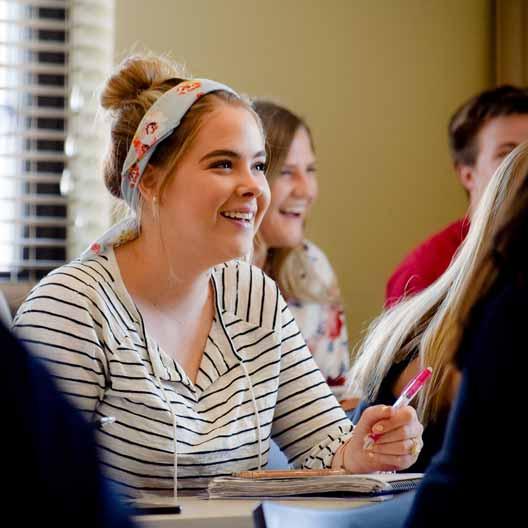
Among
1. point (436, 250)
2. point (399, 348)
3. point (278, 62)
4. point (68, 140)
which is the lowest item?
point (399, 348)

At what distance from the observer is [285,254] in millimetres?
3168

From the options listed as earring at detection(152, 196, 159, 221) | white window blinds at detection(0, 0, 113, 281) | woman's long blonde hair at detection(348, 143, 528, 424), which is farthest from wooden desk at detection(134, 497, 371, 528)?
white window blinds at detection(0, 0, 113, 281)

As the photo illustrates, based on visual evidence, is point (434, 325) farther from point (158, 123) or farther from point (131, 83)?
point (131, 83)

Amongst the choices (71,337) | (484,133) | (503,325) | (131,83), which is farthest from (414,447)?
(484,133)

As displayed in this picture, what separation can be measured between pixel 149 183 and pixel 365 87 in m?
1.56

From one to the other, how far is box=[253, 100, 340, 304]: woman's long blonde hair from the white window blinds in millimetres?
508

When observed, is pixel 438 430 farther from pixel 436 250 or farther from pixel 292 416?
pixel 436 250

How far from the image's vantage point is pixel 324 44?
11.1 feet

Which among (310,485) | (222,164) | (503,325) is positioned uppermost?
(222,164)

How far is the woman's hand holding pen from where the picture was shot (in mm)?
1728

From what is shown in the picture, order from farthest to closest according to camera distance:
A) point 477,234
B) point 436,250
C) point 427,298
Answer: point 436,250 → point 427,298 → point 477,234

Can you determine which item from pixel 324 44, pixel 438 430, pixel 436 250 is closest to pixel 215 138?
pixel 438 430

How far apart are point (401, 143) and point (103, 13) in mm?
1000

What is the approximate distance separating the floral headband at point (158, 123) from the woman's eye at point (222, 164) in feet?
0.32
